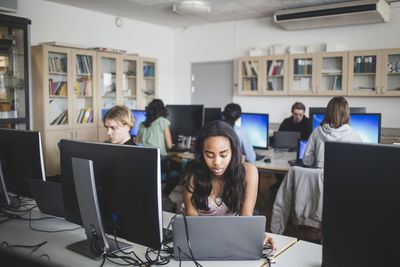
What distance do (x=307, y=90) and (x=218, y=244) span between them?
499cm

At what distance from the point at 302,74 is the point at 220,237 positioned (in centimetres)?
498

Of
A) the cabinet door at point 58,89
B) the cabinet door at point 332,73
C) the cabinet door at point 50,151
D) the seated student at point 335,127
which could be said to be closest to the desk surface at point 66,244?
the seated student at point 335,127

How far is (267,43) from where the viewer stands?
6.50 metres

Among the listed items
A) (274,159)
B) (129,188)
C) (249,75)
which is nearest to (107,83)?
(249,75)

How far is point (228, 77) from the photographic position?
7.07 m

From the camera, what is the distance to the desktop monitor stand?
147 cm

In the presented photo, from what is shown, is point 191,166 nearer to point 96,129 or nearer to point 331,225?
point 331,225

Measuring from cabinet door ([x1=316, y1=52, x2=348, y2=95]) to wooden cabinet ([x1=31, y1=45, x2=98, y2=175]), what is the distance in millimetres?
3477

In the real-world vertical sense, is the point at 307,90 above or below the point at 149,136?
above

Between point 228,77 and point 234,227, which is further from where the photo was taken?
point 228,77

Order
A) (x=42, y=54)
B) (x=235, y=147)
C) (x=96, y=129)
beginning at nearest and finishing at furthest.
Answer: (x=235, y=147) → (x=42, y=54) → (x=96, y=129)

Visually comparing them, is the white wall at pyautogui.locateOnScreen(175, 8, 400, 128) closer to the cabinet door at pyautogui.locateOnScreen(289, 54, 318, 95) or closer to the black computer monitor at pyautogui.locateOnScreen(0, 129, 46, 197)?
the cabinet door at pyautogui.locateOnScreen(289, 54, 318, 95)

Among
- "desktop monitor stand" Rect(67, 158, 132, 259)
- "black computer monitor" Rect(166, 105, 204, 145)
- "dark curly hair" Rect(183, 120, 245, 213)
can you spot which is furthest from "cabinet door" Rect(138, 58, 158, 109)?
"desktop monitor stand" Rect(67, 158, 132, 259)

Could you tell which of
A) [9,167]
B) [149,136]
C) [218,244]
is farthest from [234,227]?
[149,136]
